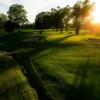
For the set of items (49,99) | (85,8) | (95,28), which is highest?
(85,8)

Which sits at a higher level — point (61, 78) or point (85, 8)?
point (85, 8)

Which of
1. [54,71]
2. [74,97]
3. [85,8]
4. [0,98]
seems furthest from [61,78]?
[85,8]

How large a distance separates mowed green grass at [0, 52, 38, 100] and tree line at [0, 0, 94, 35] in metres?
51.1

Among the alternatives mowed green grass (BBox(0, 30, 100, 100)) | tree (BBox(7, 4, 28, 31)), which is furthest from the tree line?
mowed green grass (BBox(0, 30, 100, 100))

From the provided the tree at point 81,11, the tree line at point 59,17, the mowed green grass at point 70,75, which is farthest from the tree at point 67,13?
the mowed green grass at point 70,75

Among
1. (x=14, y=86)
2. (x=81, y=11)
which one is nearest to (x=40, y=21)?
(x=81, y=11)

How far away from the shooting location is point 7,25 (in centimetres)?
A: 9312

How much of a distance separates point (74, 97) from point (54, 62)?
13112 millimetres

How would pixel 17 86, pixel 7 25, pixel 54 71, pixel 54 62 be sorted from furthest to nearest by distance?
pixel 7 25 < pixel 54 62 < pixel 54 71 < pixel 17 86

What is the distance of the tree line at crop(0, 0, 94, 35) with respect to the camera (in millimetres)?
75875

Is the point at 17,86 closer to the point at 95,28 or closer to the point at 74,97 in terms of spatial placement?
the point at 74,97

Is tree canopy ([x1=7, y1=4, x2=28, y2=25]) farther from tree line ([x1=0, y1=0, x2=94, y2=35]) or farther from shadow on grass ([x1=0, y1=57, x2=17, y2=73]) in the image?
shadow on grass ([x1=0, y1=57, x2=17, y2=73])

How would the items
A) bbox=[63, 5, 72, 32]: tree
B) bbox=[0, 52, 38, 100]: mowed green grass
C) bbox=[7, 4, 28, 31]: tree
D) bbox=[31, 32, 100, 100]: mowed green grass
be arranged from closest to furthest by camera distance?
bbox=[0, 52, 38, 100]: mowed green grass < bbox=[31, 32, 100, 100]: mowed green grass < bbox=[63, 5, 72, 32]: tree < bbox=[7, 4, 28, 31]: tree

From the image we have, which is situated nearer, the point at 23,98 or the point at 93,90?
the point at 23,98
